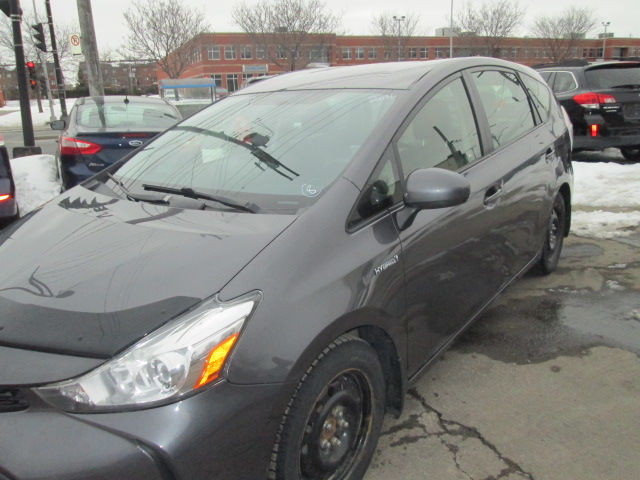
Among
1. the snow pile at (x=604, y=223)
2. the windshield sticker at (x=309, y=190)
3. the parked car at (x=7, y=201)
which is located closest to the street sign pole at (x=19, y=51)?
the parked car at (x=7, y=201)

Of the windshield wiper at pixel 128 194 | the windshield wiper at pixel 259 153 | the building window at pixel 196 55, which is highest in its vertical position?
the building window at pixel 196 55

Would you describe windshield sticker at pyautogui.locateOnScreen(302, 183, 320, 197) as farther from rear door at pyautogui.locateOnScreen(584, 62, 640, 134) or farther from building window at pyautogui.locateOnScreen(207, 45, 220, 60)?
building window at pyautogui.locateOnScreen(207, 45, 220, 60)

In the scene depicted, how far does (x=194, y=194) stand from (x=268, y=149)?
1.38 feet

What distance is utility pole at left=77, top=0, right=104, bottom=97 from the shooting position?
13.1 metres

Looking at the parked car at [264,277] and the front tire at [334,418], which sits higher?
the parked car at [264,277]

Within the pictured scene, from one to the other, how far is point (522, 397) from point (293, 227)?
1.61 m

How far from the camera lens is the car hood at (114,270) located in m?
1.65

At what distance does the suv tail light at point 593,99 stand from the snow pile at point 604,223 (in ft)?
10.5

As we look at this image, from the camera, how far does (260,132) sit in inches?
108

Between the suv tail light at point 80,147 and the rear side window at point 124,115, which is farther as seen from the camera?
the rear side window at point 124,115

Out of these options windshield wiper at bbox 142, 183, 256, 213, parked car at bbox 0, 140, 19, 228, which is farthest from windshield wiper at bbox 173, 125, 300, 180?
parked car at bbox 0, 140, 19, 228

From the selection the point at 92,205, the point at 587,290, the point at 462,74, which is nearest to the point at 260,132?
the point at 92,205

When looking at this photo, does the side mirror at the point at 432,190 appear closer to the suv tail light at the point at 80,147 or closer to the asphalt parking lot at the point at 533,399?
the asphalt parking lot at the point at 533,399

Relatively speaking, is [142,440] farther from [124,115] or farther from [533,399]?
[124,115]
